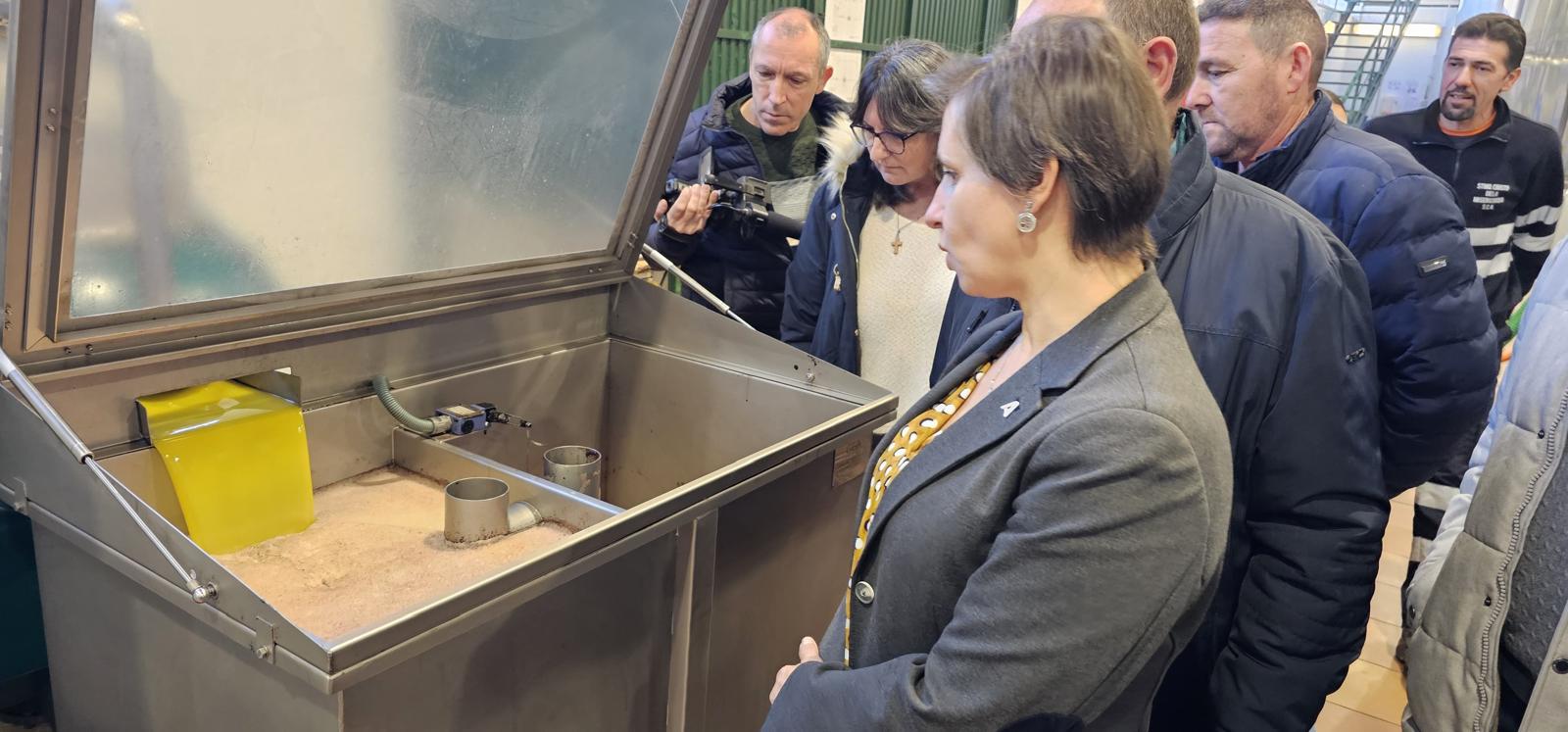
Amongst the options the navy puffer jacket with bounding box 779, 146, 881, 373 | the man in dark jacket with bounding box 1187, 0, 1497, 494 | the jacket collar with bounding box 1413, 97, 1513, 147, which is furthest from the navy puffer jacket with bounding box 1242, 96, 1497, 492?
the jacket collar with bounding box 1413, 97, 1513, 147

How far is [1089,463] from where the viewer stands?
0.66m

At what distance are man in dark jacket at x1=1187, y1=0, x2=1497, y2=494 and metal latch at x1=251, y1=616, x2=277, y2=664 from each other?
133 centimetres

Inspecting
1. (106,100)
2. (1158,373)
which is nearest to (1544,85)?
(1158,373)

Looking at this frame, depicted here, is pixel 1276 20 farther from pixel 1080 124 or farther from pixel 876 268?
pixel 1080 124

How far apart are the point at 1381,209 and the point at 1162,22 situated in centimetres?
63

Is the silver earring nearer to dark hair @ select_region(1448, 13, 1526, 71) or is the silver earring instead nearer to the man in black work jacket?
the man in black work jacket

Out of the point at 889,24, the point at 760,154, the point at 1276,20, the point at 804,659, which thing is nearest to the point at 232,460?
the point at 804,659

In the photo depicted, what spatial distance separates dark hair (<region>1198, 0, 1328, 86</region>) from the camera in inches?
56.2

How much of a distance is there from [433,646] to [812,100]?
64.8 inches

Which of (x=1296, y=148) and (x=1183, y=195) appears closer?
(x=1183, y=195)

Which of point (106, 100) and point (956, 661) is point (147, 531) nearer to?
Answer: point (106, 100)

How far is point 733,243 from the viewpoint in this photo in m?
2.10

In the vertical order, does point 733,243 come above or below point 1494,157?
below

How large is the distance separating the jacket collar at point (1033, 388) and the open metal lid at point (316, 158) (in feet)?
2.86
